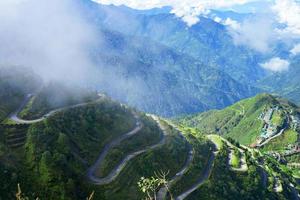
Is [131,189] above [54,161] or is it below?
below

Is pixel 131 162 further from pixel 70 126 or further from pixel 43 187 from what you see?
pixel 43 187

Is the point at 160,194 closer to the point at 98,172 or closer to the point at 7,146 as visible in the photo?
the point at 98,172

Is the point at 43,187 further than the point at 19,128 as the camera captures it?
No

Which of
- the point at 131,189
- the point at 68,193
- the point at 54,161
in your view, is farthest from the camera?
the point at 131,189

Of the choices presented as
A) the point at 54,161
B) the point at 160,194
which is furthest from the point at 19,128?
the point at 160,194

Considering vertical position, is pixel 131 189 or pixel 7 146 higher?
pixel 7 146

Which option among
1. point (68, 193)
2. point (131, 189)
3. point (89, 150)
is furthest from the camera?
point (89, 150)

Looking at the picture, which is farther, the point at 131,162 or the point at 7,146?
the point at 131,162

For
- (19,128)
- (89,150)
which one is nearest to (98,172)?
(89,150)

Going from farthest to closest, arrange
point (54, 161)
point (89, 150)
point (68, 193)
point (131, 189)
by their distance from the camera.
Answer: point (89, 150) < point (131, 189) < point (54, 161) < point (68, 193)
